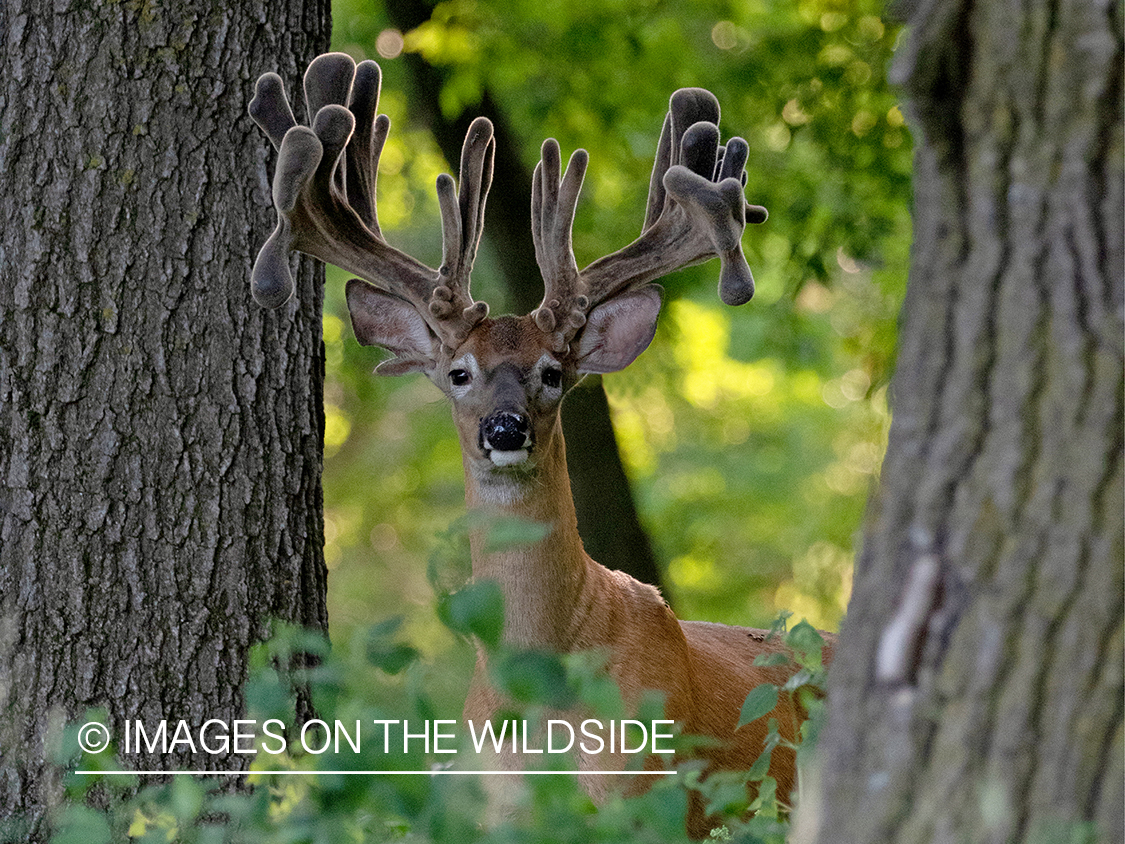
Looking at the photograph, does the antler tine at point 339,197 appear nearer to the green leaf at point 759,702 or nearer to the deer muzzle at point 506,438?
the deer muzzle at point 506,438

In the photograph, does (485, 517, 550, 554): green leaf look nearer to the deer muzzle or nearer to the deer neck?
the deer neck

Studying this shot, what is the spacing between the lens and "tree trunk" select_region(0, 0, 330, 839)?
12.4ft

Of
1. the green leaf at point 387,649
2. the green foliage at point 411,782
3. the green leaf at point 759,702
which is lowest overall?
the green leaf at point 759,702

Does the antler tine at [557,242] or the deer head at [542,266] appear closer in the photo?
the deer head at [542,266]

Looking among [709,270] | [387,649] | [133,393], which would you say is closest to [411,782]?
[387,649]

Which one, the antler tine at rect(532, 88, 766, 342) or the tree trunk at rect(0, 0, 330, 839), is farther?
the antler tine at rect(532, 88, 766, 342)

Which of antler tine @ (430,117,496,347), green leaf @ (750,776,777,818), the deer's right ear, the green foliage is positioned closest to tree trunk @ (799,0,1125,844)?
the green foliage

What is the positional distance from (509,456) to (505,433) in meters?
0.09

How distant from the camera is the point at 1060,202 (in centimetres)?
198

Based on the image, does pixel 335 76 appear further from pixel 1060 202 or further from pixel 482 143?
pixel 1060 202

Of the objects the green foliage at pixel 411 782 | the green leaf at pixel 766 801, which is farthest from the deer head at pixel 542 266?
the green foliage at pixel 411 782

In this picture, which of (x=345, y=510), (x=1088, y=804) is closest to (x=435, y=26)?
(x=1088, y=804)

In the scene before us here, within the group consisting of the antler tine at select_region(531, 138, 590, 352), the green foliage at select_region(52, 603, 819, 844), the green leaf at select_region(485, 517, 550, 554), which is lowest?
the green foliage at select_region(52, 603, 819, 844)

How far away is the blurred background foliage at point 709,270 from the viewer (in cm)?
777
